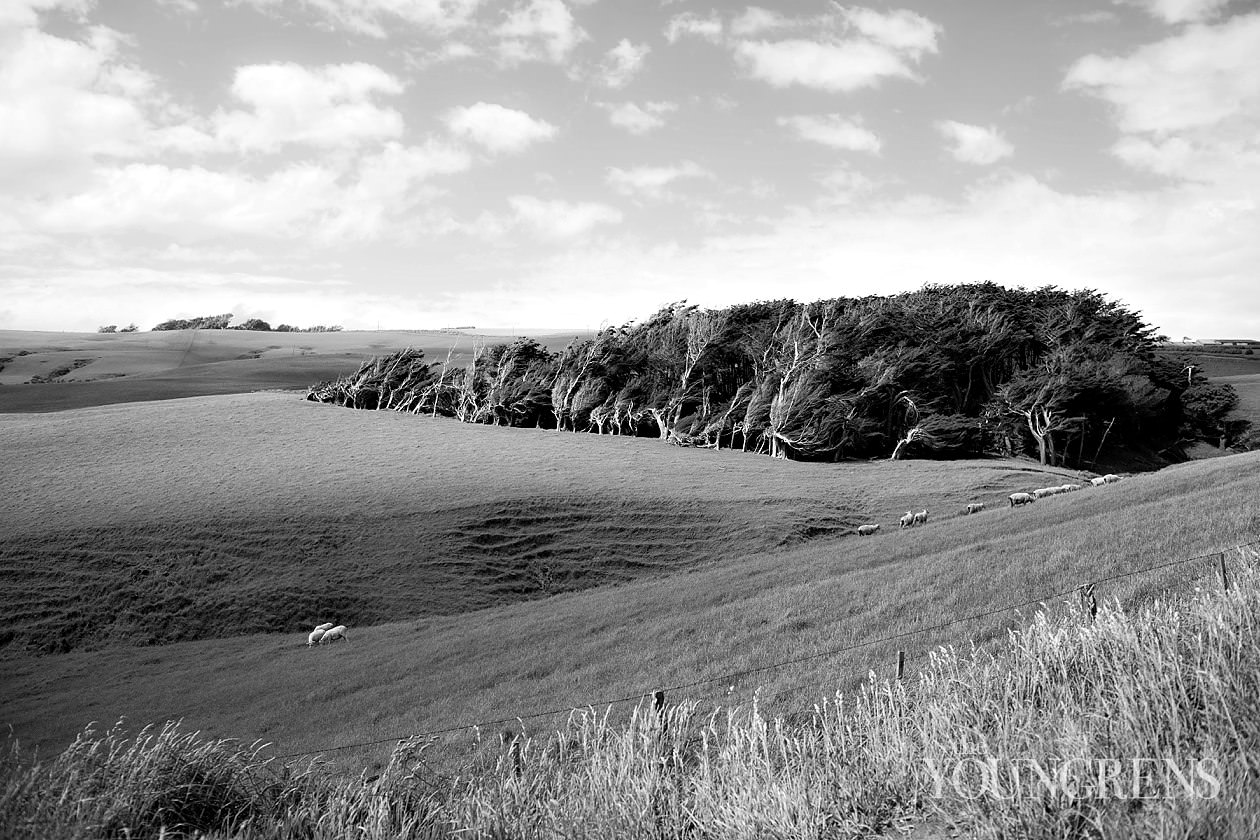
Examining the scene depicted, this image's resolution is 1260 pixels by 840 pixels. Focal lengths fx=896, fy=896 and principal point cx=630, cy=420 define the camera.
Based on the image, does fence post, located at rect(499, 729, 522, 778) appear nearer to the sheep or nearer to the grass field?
the grass field

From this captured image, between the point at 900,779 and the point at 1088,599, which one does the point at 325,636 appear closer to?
the point at 1088,599

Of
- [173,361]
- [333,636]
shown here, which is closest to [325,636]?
[333,636]

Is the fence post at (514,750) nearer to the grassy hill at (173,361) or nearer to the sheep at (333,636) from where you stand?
the sheep at (333,636)

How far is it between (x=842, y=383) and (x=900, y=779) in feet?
219

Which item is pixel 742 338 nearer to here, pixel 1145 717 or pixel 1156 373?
pixel 1156 373

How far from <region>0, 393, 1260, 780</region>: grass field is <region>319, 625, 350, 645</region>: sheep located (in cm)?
41

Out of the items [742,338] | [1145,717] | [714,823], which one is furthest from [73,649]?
[742,338]

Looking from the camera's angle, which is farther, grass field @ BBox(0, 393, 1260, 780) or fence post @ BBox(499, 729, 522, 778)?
grass field @ BBox(0, 393, 1260, 780)

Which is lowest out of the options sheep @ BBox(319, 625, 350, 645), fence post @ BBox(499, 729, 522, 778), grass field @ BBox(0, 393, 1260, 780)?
sheep @ BBox(319, 625, 350, 645)

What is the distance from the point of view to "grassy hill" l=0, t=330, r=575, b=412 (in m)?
97.4

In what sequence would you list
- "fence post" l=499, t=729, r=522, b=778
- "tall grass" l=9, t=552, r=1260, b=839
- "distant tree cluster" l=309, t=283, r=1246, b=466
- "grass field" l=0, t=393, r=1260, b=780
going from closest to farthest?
"tall grass" l=9, t=552, r=1260, b=839 → "fence post" l=499, t=729, r=522, b=778 → "grass field" l=0, t=393, r=1260, b=780 → "distant tree cluster" l=309, t=283, r=1246, b=466

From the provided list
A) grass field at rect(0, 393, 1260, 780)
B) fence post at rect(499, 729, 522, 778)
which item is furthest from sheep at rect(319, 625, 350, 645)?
fence post at rect(499, 729, 522, 778)

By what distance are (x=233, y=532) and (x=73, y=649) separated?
9.92 meters

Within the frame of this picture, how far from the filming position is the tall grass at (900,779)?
570 centimetres
